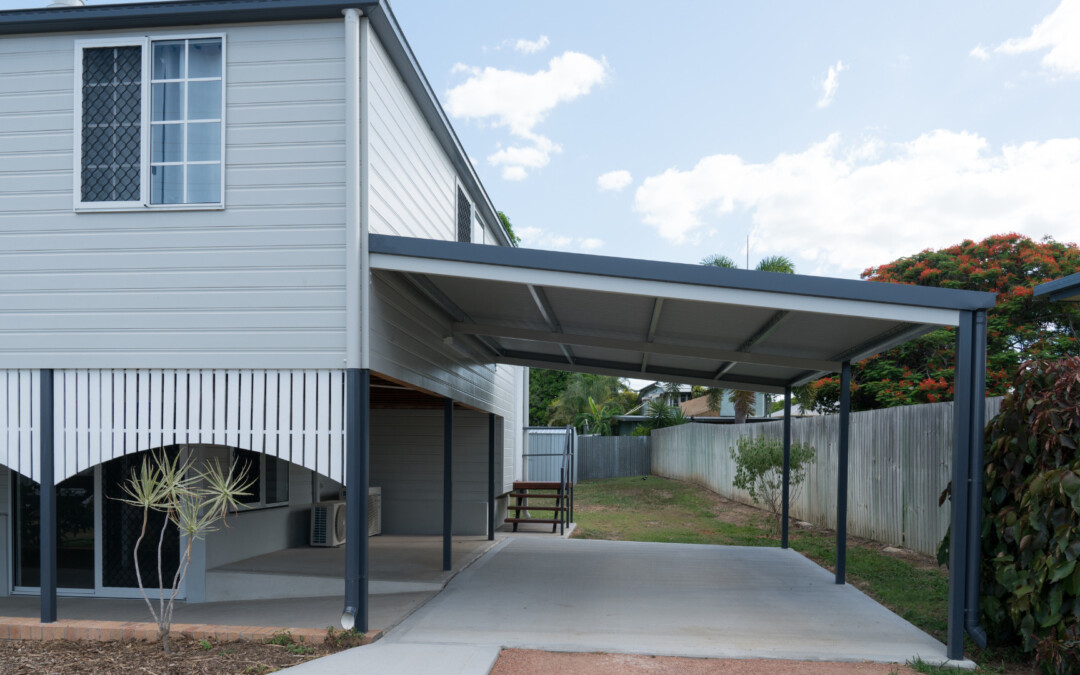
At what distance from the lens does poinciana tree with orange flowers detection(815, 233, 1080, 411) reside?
18328 millimetres

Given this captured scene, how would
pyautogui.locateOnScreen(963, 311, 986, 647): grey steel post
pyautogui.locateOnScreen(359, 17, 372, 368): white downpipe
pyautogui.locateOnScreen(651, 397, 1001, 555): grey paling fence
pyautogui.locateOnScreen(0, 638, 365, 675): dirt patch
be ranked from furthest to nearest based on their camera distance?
pyautogui.locateOnScreen(651, 397, 1001, 555): grey paling fence → pyautogui.locateOnScreen(359, 17, 372, 368): white downpipe → pyautogui.locateOnScreen(963, 311, 986, 647): grey steel post → pyautogui.locateOnScreen(0, 638, 365, 675): dirt patch

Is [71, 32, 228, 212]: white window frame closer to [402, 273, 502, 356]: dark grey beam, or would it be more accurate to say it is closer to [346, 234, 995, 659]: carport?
[346, 234, 995, 659]: carport

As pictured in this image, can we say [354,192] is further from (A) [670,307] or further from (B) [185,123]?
(A) [670,307]

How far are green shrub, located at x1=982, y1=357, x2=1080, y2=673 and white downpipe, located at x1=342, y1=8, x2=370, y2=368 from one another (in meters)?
4.97

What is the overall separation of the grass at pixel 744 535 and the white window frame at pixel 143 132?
6690mm

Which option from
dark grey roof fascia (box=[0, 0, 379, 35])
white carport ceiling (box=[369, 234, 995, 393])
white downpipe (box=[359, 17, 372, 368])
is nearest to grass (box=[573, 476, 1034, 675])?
white carport ceiling (box=[369, 234, 995, 393])

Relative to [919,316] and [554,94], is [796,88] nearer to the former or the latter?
[554,94]

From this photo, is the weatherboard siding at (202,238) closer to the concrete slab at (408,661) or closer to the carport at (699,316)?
the carport at (699,316)

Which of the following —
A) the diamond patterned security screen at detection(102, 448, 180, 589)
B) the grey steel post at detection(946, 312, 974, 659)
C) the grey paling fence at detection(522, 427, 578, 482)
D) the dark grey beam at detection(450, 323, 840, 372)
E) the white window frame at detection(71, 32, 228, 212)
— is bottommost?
the grey paling fence at detection(522, 427, 578, 482)

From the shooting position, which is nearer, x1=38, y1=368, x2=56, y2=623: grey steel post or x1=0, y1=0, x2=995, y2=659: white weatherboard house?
x1=0, y1=0, x2=995, y2=659: white weatherboard house

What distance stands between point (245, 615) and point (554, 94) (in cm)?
3502

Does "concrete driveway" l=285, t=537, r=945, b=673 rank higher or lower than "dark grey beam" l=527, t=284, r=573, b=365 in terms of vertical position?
lower

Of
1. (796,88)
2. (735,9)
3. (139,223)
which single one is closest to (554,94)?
(796,88)

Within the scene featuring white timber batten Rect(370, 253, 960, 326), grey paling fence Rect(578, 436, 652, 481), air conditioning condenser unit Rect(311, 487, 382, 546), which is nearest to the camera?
white timber batten Rect(370, 253, 960, 326)
